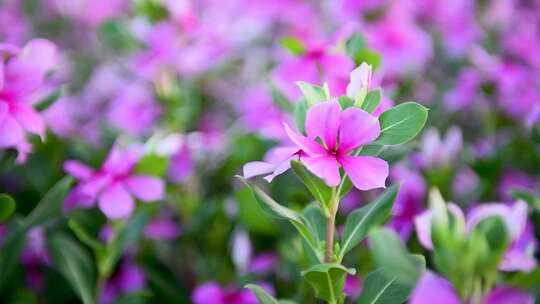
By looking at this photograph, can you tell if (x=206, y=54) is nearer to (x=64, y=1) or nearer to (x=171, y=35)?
(x=171, y=35)

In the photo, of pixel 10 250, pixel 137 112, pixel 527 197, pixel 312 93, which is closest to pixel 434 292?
pixel 312 93

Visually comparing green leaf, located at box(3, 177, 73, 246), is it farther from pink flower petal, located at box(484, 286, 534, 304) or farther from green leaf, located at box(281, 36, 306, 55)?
pink flower petal, located at box(484, 286, 534, 304)

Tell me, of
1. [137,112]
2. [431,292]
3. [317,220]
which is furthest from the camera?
[137,112]

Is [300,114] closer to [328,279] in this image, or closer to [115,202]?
[328,279]

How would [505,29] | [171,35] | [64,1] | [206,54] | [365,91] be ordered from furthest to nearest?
[64,1] < [505,29] < [206,54] < [171,35] < [365,91]

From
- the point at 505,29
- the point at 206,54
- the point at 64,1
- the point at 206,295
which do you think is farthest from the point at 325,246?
the point at 64,1

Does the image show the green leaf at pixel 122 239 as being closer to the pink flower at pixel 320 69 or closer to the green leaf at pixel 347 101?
the pink flower at pixel 320 69

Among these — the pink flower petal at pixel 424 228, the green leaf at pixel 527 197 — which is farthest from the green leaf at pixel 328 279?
the green leaf at pixel 527 197

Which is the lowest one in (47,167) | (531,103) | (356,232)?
(531,103)
